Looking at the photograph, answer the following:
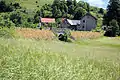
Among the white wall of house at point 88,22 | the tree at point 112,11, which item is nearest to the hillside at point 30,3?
the white wall of house at point 88,22

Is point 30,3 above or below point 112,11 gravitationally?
below

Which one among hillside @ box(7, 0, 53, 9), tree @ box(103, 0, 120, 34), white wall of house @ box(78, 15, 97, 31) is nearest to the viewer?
tree @ box(103, 0, 120, 34)

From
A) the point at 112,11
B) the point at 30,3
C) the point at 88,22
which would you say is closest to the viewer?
the point at 112,11

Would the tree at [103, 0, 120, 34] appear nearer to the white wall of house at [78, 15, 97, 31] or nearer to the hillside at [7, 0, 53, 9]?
the white wall of house at [78, 15, 97, 31]

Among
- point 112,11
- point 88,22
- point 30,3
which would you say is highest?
point 112,11

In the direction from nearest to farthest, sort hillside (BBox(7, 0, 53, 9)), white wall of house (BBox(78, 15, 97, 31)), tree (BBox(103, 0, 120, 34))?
tree (BBox(103, 0, 120, 34)) < white wall of house (BBox(78, 15, 97, 31)) < hillside (BBox(7, 0, 53, 9))

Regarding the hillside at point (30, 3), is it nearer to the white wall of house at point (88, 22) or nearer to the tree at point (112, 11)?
the white wall of house at point (88, 22)

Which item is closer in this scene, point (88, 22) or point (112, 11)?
point (112, 11)

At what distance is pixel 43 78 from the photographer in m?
7.14

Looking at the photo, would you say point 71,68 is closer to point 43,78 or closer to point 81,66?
point 81,66

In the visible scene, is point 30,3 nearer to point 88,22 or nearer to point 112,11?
point 88,22

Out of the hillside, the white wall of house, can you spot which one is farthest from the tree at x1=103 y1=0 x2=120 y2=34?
the hillside

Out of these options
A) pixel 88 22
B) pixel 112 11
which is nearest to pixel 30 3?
pixel 88 22

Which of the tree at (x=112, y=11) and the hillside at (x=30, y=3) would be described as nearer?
the tree at (x=112, y=11)
